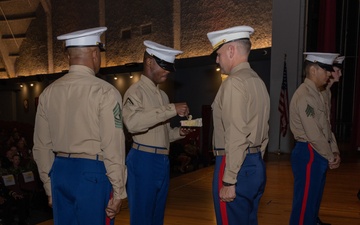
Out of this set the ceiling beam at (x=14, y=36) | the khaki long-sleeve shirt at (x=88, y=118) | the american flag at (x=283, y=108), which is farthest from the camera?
the ceiling beam at (x=14, y=36)

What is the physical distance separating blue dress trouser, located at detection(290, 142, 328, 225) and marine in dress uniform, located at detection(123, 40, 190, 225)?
102 centimetres

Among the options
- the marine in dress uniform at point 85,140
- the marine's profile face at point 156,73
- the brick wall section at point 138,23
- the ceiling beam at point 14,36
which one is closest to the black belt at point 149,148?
the marine's profile face at point 156,73

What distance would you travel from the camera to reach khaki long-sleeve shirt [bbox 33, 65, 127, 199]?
189cm

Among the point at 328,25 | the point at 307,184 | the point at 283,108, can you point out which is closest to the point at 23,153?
the point at 283,108

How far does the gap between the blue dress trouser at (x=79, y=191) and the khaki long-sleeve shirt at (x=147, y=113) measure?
63 centimetres

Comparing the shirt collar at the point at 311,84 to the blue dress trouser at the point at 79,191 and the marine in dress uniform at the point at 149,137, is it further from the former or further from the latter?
the blue dress trouser at the point at 79,191

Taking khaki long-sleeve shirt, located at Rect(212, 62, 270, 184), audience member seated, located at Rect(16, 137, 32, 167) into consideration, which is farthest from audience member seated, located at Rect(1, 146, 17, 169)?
khaki long-sleeve shirt, located at Rect(212, 62, 270, 184)

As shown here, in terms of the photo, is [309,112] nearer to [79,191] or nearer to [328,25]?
[79,191]

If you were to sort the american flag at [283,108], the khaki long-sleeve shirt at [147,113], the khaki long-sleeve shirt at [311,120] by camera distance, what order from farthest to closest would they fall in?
the american flag at [283,108], the khaki long-sleeve shirt at [311,120], the khaki long-sleeve shirt at [147,113]

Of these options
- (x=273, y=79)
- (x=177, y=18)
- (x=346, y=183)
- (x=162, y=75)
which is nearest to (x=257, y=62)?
(x=273, y=79)

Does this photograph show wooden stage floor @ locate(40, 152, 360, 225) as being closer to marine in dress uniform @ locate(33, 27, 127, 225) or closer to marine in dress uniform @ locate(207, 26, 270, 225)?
marine in dress uniform @ locate(207, 26, 270, 225)

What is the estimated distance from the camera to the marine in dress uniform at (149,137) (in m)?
2.54

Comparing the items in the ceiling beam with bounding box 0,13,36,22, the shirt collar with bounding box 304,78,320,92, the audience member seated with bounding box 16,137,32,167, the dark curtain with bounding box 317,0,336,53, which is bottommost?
the audience member seated with bounding box 16,137,32,167

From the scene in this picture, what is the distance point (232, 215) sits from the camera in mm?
2072
